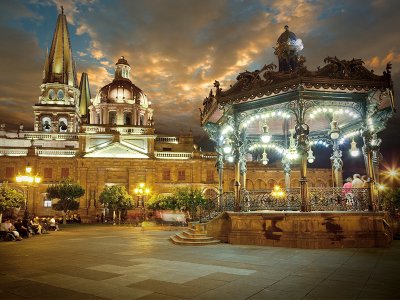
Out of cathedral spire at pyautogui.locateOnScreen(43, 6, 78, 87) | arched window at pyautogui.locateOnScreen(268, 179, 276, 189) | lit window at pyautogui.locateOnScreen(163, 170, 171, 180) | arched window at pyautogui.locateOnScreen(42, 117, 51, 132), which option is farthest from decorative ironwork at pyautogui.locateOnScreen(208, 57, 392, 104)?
cathedral spire at pyautogui.locateOnScreen(43, 6, 78, 87)

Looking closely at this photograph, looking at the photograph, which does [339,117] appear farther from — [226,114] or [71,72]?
[71,72]

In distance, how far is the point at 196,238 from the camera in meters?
13.5

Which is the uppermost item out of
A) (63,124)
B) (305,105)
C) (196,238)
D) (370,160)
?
(63,124)

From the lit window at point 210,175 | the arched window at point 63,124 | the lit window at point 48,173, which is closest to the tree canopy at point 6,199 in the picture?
the lit window at point 48,173

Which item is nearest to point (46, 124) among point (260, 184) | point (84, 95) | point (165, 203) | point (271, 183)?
point (84, 95)

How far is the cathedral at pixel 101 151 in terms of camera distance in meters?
48.5

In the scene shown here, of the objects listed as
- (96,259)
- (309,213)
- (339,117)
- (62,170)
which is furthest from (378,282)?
(62,170)

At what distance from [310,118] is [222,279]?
12.0 m

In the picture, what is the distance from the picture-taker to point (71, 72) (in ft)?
209

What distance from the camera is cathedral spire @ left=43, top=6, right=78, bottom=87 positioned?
62.1m

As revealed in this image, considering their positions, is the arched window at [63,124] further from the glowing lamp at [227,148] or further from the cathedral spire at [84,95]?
the glowing lamp at [227,148]

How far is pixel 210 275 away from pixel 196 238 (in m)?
6.06

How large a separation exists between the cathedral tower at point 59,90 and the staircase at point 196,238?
5191 centimetres

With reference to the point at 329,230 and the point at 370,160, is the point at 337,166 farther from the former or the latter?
the point at 329,230
